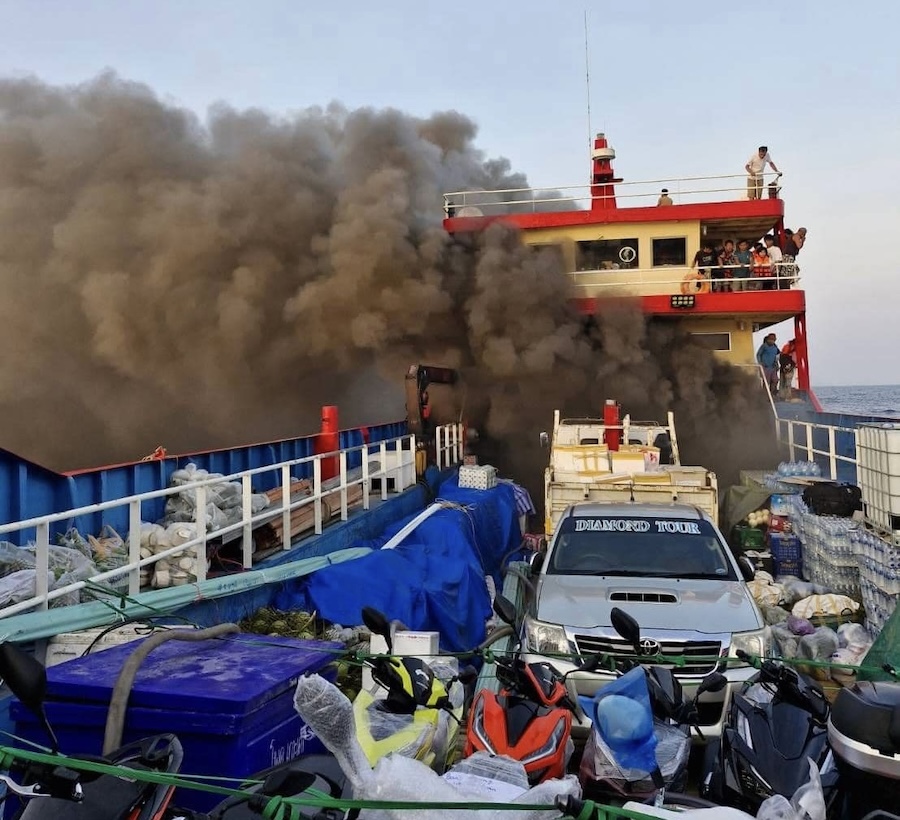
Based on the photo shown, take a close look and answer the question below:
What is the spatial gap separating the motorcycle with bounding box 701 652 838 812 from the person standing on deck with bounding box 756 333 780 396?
15503 mm

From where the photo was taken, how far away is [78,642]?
419 centimetres

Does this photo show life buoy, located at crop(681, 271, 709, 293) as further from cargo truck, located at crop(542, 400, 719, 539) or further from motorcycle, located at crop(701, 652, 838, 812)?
motorcycle, located at crop(701, 652, 838, 812)

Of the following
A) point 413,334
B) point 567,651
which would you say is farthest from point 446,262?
point 567,651

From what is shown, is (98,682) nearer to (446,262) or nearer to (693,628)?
(693,628)

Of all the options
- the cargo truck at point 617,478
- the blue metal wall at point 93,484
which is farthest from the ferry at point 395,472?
the cargo truck at point 617,478

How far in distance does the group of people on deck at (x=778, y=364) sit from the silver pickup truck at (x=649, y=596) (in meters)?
12.2

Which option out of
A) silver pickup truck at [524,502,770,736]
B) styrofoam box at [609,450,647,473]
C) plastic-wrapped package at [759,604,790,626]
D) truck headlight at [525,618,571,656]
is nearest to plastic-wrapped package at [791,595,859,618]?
plastic-wrapped package at [759,604,790,626]

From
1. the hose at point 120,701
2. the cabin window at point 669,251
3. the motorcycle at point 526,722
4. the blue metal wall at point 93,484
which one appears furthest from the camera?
the cabin window at point 669,251

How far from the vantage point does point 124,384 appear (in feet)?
61.3

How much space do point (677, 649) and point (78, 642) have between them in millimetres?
3553

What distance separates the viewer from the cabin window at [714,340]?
672 inches

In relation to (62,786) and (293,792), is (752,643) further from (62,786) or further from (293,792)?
(62,786)

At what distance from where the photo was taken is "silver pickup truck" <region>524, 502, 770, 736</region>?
454 centimetres

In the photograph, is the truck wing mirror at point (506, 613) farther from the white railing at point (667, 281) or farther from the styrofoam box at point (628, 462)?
the white railing at point (667, 281)
